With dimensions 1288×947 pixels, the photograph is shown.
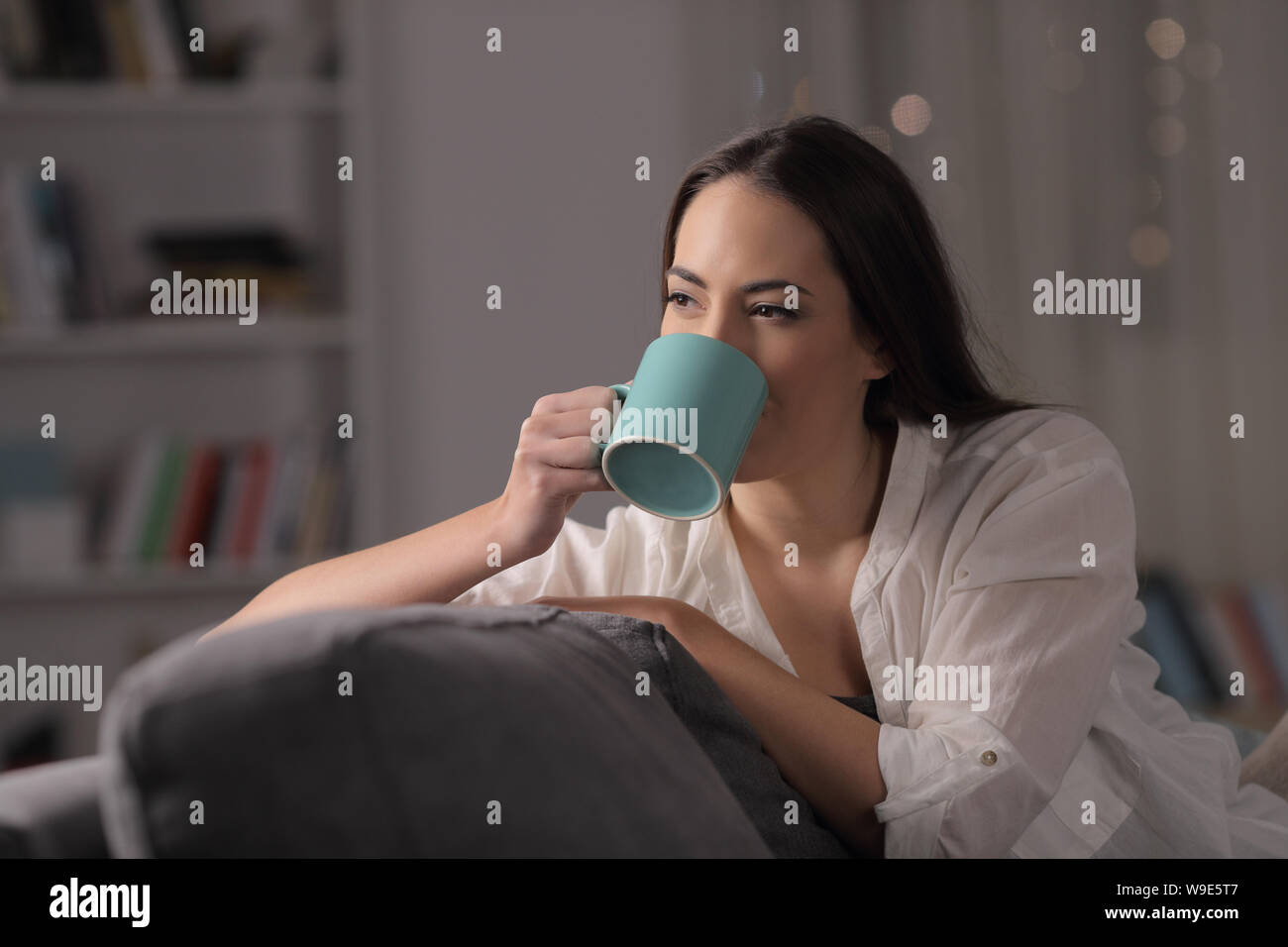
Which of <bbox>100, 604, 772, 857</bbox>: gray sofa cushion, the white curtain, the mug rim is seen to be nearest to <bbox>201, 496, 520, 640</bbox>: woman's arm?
the mug rim

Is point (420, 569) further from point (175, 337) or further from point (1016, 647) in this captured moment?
point (175, 337)

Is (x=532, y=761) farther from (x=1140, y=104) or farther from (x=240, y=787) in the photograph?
(x=1140, y=104)

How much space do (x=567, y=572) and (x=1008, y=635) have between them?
1.49 ft

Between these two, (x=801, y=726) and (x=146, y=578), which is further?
(x=146, y=578)

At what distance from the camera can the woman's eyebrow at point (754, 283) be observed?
0.97 meters

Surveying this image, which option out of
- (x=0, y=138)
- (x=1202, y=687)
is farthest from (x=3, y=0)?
(x=1202, y=687)

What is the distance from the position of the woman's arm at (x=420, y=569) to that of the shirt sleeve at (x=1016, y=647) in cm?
36

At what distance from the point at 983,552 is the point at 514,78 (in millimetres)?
2161

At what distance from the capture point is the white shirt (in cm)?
82

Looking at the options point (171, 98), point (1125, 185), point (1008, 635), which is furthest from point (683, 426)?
point (1125, 185)

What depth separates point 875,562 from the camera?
3.44 ft

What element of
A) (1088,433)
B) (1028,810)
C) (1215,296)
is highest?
(1215,296)

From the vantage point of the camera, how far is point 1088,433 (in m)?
1.02

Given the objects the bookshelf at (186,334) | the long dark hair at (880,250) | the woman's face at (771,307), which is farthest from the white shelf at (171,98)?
the woman's face at (771,307)
